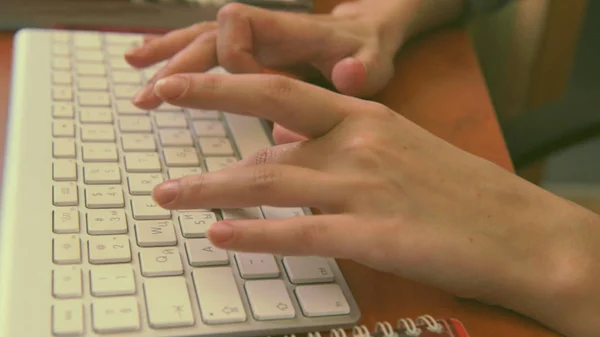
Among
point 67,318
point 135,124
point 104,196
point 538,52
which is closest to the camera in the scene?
point 67,318

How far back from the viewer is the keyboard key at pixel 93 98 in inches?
22.9

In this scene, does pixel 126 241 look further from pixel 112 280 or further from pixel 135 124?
pixel 135 124

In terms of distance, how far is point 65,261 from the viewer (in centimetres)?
39

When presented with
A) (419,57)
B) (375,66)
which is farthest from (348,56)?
(419,57)

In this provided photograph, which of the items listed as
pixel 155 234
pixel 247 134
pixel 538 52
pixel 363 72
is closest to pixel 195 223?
pixel 155 234

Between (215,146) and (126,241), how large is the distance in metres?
0.15

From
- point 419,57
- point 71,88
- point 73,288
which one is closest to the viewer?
point 73,288

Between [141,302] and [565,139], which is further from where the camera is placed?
[565,139]

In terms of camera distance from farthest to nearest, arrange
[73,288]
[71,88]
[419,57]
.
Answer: [419,57], [71,88], [73,288]

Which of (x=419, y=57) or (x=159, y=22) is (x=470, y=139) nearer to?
(x=419, y=57)

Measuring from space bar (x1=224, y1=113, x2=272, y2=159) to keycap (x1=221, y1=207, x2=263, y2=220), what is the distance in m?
0.08

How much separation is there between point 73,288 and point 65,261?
0.09ft

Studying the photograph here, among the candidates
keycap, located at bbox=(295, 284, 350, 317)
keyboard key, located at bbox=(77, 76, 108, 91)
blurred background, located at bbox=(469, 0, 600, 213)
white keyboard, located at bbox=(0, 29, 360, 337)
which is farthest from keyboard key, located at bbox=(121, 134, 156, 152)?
blurred background, located at bbox=(469, 0, 600, 213)

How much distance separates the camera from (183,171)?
50cm
